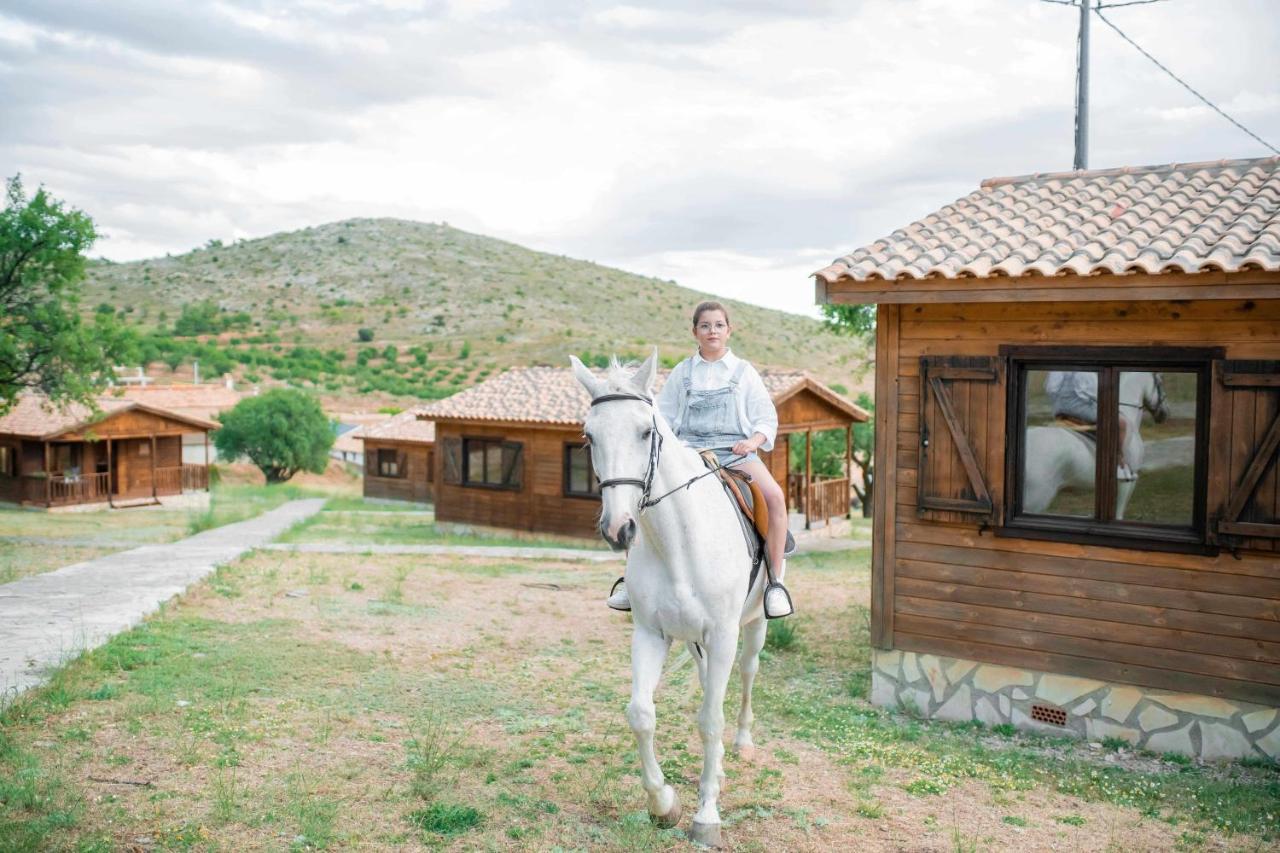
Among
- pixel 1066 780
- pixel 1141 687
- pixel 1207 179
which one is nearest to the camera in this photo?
pixel 1066 780

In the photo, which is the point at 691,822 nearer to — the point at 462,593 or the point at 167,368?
the point at 462,593

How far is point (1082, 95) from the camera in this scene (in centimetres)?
1170

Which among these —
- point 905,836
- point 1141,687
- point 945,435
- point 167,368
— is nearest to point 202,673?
point 905,836

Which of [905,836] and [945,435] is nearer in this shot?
[905,836]

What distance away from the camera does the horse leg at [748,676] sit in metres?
6.25

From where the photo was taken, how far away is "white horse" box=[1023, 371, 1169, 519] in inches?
261

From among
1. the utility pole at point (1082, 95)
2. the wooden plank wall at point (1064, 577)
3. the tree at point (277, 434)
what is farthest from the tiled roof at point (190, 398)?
the wooden plank wall at point (1064, 577)

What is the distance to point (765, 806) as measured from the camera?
5.35 metres

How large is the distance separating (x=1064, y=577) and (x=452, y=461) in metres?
19.8

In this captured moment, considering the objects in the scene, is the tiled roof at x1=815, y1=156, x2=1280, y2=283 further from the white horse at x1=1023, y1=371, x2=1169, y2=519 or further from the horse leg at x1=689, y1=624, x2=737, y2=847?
the horse leg at x1=689, y1=624, x2=737, y2=847

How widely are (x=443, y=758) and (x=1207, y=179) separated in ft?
26.5

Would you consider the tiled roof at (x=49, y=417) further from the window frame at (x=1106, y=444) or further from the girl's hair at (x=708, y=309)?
the window frame at (x=1106, y=444)

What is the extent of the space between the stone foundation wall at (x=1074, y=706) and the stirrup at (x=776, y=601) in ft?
8.24

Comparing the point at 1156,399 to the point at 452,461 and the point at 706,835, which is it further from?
the point at 452,461
